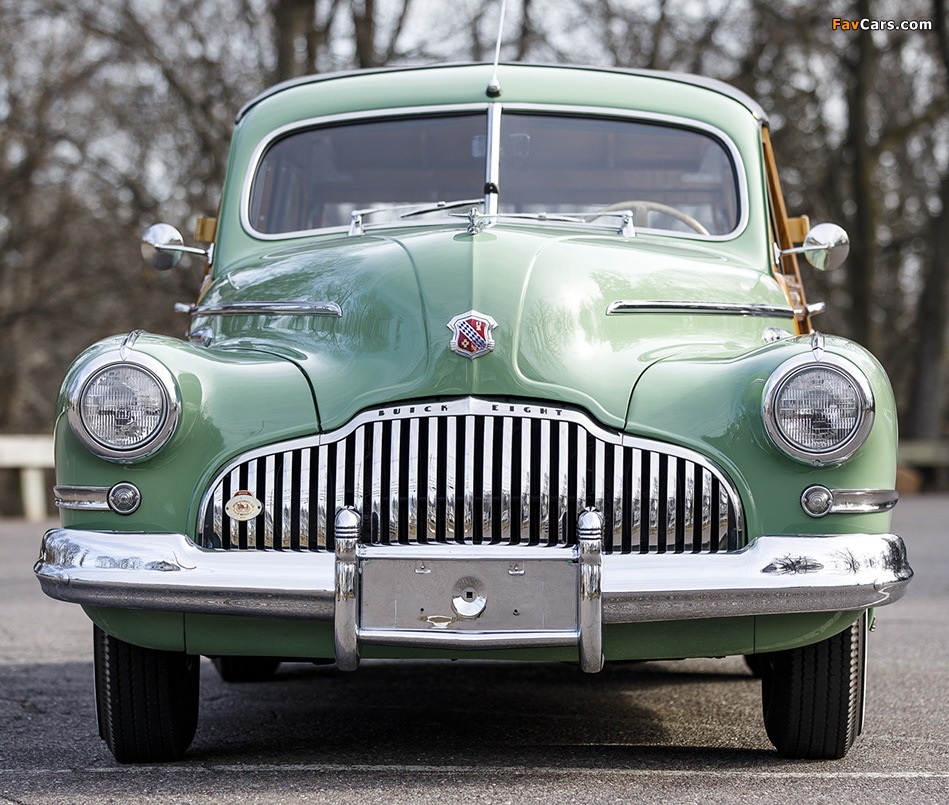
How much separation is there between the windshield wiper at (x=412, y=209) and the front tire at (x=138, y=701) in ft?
5.09

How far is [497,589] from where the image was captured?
10.5 feet

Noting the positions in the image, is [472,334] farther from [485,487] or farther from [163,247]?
[163,247]

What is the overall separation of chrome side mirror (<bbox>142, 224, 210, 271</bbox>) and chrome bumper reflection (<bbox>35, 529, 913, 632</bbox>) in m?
1.75

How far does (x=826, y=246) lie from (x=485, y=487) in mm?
1853

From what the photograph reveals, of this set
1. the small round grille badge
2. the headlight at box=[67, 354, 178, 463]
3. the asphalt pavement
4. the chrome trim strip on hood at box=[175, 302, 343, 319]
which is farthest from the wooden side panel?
the headlight at box=[67, 354, 178, 463]

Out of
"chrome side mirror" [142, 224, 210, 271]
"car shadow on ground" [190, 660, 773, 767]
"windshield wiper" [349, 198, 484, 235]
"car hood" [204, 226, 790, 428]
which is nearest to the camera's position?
"car hood" [204, 226, 790, 428]

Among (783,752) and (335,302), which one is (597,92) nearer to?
(335,302)

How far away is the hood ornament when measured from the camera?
3443 mm

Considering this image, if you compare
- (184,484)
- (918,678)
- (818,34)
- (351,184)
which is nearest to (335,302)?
(184,484)

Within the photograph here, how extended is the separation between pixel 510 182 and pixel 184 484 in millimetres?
1720

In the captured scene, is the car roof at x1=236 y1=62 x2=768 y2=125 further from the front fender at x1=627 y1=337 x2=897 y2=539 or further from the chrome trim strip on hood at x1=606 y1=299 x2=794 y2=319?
the front fender at x1=627 y1=337 x2=897 y2=539

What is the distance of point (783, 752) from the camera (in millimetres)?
3590

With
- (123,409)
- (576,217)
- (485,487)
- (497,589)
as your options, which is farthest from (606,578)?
(576,217)

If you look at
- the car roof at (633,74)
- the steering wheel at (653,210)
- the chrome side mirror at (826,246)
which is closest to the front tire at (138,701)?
the steering wheel at (653,210)
